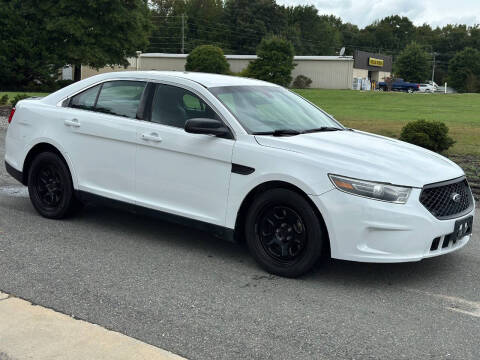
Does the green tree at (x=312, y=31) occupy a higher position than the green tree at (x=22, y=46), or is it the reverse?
the green tree at (x=312, y=31)

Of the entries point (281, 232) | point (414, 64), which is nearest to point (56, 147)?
point (281, 232)

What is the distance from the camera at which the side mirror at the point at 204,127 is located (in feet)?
17.2

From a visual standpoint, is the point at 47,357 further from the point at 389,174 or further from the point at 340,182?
the point at 389,174

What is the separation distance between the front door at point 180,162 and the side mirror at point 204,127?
0.31 ft

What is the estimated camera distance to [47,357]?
3500mm

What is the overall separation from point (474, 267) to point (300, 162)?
6.65 feet

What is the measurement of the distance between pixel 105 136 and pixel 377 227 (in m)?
2.93

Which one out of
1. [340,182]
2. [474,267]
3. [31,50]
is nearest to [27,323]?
[340,182]

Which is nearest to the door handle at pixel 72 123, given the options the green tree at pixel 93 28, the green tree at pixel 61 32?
the green tree at pixel 93 28

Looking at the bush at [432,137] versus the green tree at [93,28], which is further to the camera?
the green tree at [93,28]

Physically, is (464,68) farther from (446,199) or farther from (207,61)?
(446,199)

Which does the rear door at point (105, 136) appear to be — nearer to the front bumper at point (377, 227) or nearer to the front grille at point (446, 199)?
the front bumper at point (377, 227)

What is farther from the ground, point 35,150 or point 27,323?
point 35,150

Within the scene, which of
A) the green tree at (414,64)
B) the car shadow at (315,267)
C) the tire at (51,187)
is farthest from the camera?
the green tree at (414,64)
